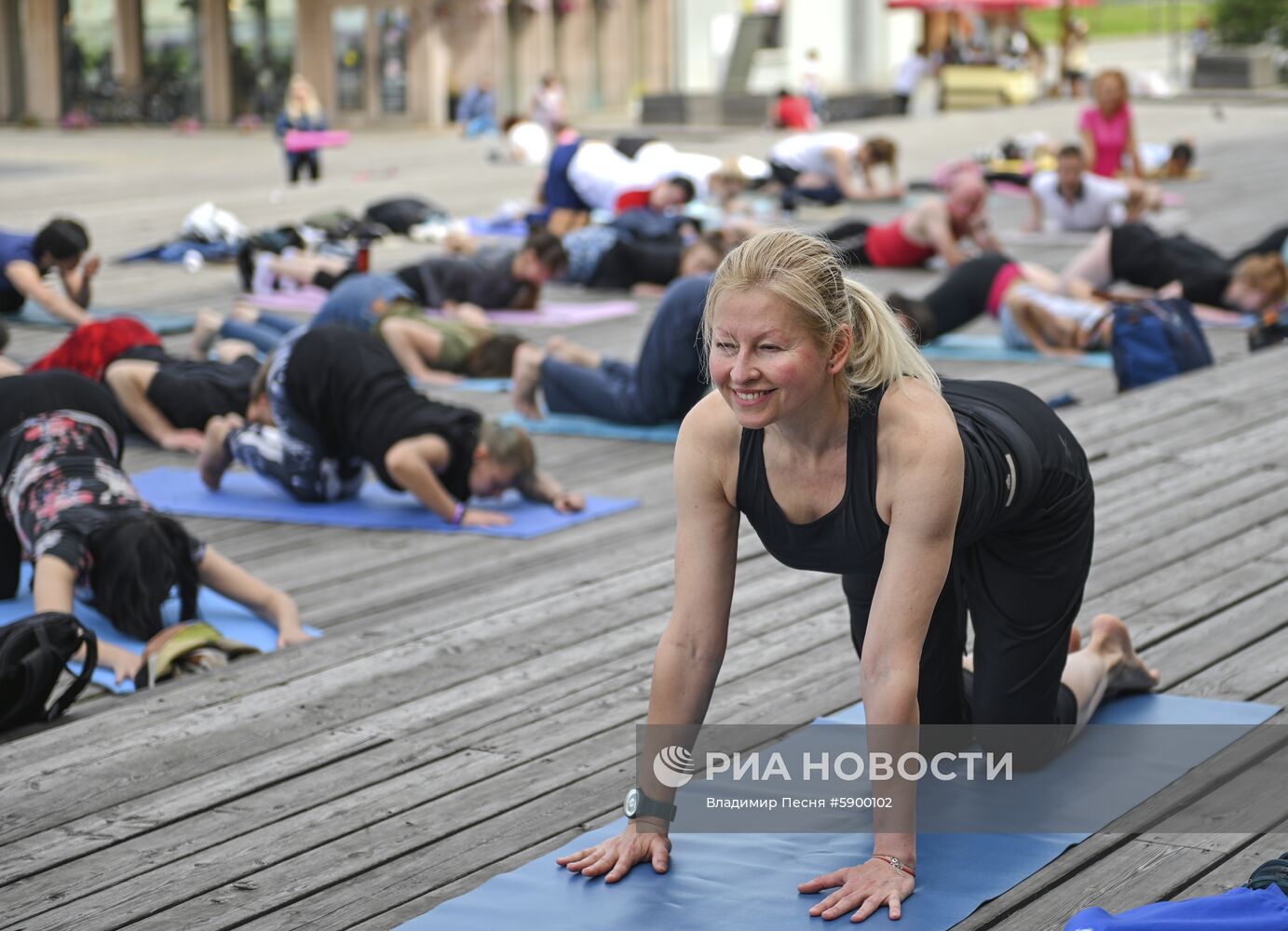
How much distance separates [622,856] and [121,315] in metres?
7.19

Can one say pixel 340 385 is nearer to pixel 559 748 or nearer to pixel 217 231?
pixel 559 748

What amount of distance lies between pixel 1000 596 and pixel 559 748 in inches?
37.6

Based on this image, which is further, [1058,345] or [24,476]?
[1058,345]

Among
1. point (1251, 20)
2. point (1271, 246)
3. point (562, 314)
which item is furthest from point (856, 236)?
point (1251, 20)

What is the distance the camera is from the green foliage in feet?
97.0

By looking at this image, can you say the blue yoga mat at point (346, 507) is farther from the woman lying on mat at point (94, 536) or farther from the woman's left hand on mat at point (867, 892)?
the woman's left hand on mat at point (867, 892)

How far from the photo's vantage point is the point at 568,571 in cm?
481

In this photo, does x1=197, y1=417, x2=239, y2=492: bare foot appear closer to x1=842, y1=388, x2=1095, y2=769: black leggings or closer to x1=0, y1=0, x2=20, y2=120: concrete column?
x1=842, y1=388, x2=1095, y2=769: black leggings

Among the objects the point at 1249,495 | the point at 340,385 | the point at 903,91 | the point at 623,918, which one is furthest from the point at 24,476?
the point at 903,91

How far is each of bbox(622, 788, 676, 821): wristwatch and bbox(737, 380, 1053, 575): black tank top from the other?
1.49ft

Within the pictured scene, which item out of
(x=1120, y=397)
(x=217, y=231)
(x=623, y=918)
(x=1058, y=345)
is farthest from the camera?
(x=217, y=231)

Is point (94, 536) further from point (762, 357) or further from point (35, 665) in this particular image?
point (762, 357)

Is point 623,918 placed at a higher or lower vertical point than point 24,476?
lower

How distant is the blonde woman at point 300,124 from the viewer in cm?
1706
